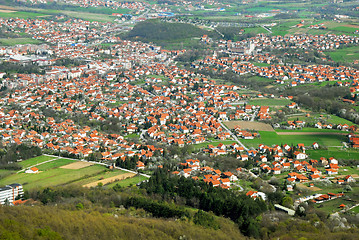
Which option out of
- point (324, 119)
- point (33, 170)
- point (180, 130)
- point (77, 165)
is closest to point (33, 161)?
point (33, 170)

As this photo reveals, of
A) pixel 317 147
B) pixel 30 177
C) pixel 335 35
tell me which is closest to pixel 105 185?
pixel 30 177

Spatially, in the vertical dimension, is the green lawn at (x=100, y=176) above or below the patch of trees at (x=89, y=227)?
below

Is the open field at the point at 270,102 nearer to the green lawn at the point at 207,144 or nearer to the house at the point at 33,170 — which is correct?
the green lawn at the point at 207,144

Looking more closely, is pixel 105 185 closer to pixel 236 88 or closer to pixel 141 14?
pixel 236 88

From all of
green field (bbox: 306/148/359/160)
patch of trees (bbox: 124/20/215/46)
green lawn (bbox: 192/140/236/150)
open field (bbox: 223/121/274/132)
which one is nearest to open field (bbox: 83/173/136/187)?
green lawn (bbox: 192/140/236/150)

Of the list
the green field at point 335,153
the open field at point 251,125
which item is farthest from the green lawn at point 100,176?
the open field at point 251,125

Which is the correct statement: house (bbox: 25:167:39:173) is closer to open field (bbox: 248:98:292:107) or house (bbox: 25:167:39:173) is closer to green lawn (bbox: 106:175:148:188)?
green lawn (bbox: 106:175:148:188)

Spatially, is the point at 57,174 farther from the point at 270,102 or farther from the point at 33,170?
the point at 270,102
